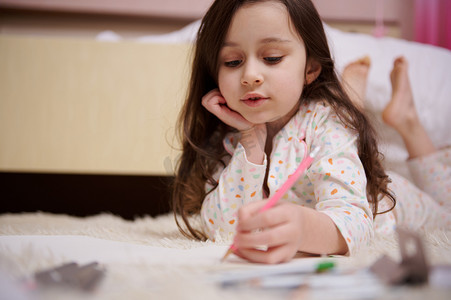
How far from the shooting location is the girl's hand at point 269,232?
508 millimetres

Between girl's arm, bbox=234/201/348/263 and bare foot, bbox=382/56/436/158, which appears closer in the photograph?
girl's arm, bbox=234/201/348/263

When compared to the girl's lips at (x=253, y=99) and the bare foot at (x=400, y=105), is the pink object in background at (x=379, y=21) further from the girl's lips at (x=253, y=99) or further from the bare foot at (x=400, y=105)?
the girl's lips at (x=253, y=99)

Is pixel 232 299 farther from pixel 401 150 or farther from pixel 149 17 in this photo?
pixel 149 17

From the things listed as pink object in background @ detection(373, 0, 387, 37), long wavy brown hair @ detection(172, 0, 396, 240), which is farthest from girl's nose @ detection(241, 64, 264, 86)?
pink object in background @ detection(373, 0, 387, 37)

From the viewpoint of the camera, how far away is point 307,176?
798 millimetres

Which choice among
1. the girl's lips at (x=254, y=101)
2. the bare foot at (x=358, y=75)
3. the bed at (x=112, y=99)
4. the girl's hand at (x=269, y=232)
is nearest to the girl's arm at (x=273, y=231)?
the girl's hand at (x=269, y=232)

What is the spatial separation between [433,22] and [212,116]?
126 cm

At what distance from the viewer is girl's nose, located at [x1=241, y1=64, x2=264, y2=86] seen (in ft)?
2.42

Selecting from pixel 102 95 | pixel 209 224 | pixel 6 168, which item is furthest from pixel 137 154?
pixel 209 224

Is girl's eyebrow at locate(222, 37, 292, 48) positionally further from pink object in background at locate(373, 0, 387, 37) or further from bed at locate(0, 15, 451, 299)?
pink object in background at locate(373, 0, 387, 37)

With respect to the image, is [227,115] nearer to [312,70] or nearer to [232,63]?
[232,63]

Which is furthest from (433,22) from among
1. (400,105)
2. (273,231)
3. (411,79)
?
(273,231)

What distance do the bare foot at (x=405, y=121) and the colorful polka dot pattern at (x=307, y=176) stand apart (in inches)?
17.4

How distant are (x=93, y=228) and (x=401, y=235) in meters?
0.68
